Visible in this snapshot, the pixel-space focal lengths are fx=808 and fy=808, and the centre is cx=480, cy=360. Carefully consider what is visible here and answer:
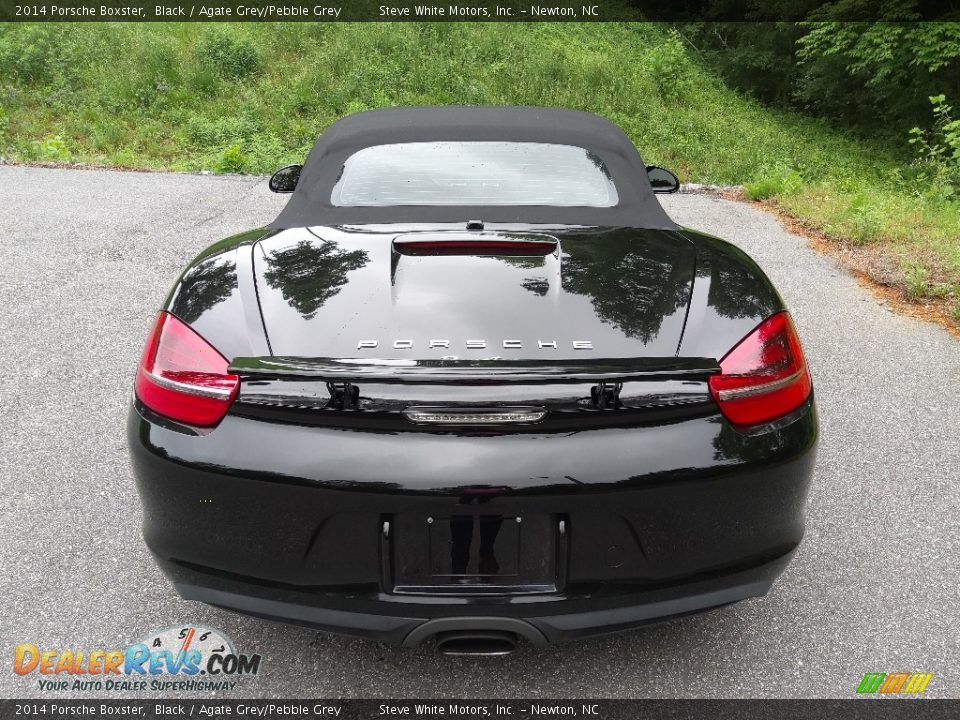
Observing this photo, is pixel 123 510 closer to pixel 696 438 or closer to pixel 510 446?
pixel 510 446

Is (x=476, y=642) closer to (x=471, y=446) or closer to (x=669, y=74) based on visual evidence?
(x=471, y=446)

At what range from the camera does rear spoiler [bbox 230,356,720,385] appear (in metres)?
1.77

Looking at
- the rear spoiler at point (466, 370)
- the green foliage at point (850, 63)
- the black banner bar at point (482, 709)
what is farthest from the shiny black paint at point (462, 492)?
the green foliage at point (850, 63)

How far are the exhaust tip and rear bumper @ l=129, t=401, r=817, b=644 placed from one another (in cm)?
5

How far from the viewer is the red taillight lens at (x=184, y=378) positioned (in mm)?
1915

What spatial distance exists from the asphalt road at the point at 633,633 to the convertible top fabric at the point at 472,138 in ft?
4.38

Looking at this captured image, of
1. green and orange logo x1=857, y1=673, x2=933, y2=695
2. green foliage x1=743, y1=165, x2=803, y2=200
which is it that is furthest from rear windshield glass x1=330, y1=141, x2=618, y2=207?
green foliage x1=743, y1=165, x2=803, y2=200

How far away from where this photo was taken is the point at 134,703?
220cm

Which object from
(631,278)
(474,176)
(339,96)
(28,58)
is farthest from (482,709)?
(28,58)

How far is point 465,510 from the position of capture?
5.87ft

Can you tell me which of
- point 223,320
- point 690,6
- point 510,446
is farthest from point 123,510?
point 690,6

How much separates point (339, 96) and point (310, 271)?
1560cm

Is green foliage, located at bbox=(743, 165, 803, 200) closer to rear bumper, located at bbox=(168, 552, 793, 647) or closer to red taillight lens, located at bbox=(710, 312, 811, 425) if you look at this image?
red taillight lens, located at bbox=(710, 312, 811, 425)

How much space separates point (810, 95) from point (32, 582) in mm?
24432
